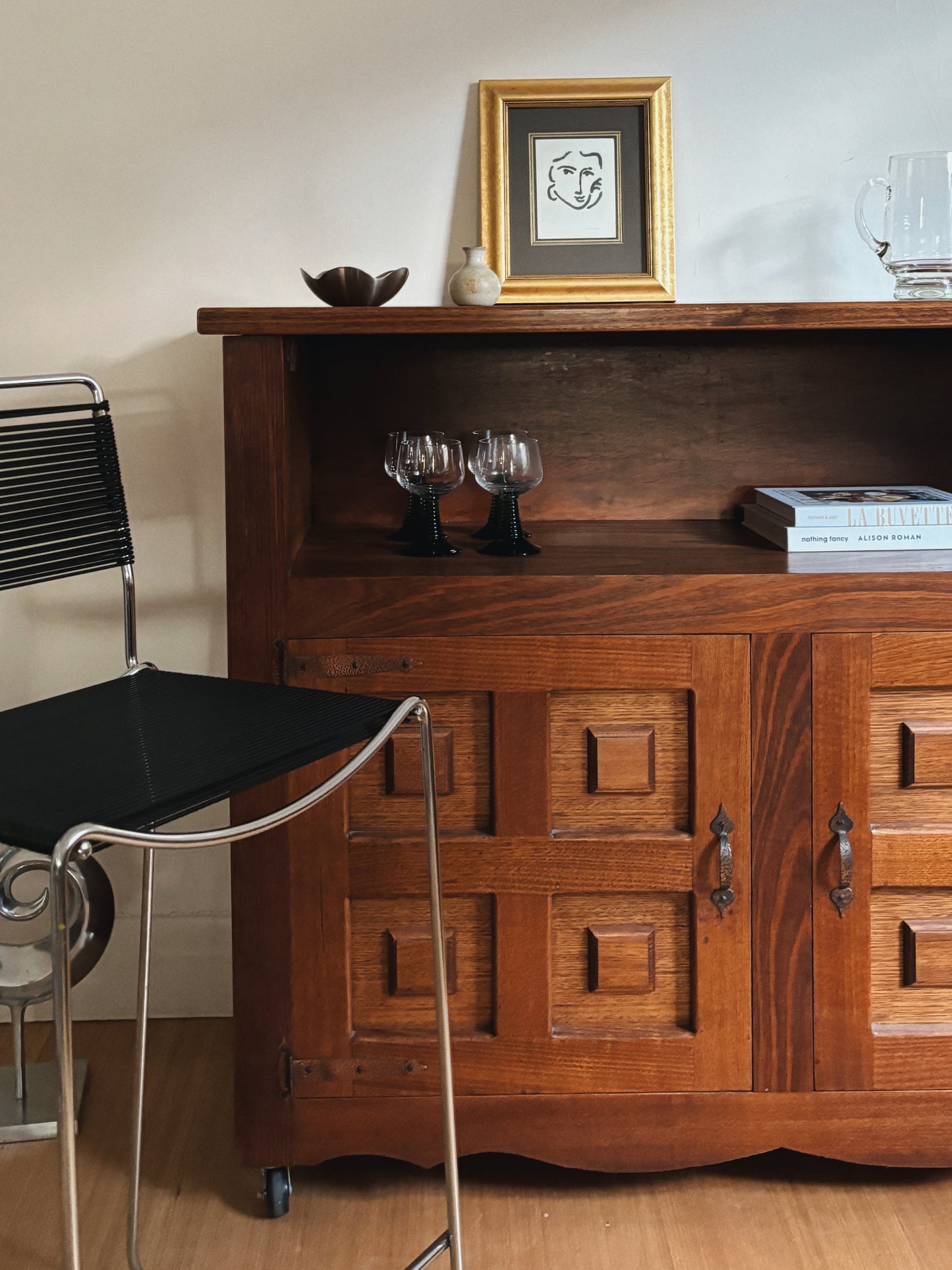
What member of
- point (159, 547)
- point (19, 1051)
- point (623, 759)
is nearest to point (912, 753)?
point (623, 759)

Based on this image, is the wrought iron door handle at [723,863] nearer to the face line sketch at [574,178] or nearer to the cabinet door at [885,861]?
the cabinet door at [885,861]

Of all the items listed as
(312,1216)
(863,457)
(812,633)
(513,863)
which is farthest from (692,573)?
(312,1216)

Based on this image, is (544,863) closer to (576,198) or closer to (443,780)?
(443,780)

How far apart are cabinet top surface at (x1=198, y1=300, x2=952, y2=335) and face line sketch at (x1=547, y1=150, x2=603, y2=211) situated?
47 cm

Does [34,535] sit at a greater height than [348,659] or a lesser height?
greater

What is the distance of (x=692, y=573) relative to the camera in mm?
1474

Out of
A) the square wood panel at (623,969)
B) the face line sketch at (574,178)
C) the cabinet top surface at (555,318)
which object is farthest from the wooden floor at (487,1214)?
the face line sketch at (574,178)

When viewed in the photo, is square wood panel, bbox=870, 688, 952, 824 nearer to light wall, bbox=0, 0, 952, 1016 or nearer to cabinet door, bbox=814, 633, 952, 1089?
cabinet door, bbox=814, 633, 952, 1089

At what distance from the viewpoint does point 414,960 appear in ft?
5.00

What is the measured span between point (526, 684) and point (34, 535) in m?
0.62

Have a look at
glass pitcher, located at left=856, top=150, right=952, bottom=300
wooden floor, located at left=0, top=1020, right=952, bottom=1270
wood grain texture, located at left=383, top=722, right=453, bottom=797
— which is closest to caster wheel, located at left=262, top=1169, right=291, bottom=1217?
wooden floor, located at left=0, top=1020, right=952, bottom=1270

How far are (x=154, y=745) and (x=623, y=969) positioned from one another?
0.70 m

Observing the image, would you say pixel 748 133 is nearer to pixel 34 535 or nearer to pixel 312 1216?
pixel 34 535

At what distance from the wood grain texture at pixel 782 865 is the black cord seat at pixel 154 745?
0.51m
